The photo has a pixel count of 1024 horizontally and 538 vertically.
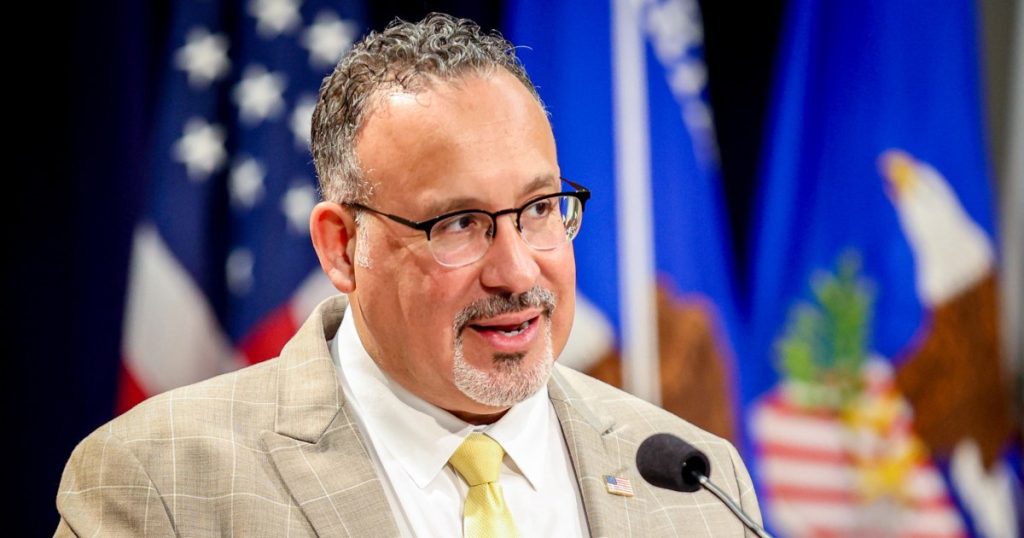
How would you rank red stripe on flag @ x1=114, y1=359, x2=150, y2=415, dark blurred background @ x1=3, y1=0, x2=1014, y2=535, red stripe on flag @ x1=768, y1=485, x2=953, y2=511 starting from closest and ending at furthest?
dark blurred background @ x1=3, y1=0, x2=1014, y2=535, red stripe on flag @ x1=114, y1=359, x2=150, y2=415, red stripe on flag @ x1=768, y1=485, x2=953, y2=511

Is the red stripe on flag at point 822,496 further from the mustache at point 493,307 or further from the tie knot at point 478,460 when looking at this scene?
the mustache at point 493,307

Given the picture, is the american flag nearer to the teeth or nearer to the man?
the man

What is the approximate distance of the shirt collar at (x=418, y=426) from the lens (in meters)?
1.97

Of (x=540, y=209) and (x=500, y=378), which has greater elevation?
(x=540, y=209)

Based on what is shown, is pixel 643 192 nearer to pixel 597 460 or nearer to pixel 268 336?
pixel 268 336

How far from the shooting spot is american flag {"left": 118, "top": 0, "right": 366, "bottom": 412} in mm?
3799

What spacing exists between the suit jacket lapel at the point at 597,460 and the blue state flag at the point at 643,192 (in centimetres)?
207

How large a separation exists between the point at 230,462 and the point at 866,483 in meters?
3.33

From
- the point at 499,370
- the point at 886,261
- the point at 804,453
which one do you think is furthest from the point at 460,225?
the point at 886,261

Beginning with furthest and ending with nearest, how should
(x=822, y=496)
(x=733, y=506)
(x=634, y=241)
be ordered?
(x=822, y=496) → (x=634, y=241) → (x=733, y=506)

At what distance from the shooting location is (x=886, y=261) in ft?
15.4

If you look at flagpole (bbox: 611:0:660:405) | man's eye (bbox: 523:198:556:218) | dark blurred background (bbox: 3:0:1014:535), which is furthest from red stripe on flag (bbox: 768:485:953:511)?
man's eye (bbox: 523:198:556:218)

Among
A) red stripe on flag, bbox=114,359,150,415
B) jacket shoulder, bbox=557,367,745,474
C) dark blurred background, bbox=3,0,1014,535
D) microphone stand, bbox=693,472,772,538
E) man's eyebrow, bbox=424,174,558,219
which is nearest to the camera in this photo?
microphone stand, bbox=693,472,772,538

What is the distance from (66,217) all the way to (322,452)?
2121mm
